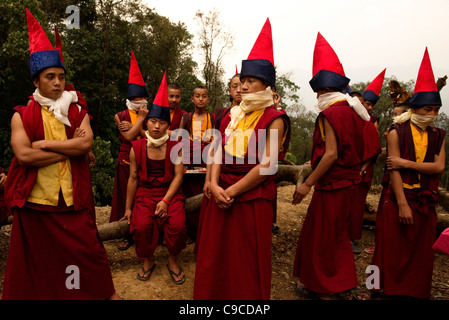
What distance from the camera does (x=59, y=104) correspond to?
246 cm

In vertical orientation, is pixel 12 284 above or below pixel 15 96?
below

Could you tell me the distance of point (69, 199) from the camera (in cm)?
247

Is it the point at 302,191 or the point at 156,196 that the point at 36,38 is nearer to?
the point at 156,196

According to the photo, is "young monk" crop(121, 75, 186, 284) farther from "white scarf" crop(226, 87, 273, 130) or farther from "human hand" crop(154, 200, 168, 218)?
"white scarf" crop(226, 87, 273, 130)

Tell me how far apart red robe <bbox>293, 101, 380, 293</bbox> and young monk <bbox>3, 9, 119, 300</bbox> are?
6.10ft

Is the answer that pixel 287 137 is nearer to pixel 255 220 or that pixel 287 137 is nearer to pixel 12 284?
pixel 255 220

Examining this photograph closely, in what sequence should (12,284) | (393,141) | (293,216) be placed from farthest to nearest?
(293,216)
(393,141)
(12,284)

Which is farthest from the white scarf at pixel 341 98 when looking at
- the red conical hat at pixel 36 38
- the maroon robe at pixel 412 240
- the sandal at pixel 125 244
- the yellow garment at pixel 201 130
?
the sandal at pixel 125 244

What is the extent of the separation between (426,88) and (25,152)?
3605 millimetres

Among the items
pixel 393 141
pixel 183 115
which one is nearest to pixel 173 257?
pixel 183 115

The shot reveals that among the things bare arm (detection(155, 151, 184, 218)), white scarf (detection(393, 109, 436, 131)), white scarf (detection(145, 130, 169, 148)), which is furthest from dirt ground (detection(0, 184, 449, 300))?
white scarf (detection(393, 109, 436, 131))

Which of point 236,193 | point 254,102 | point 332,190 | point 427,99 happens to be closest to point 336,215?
point 332,190

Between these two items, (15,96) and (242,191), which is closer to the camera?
(242,191)
